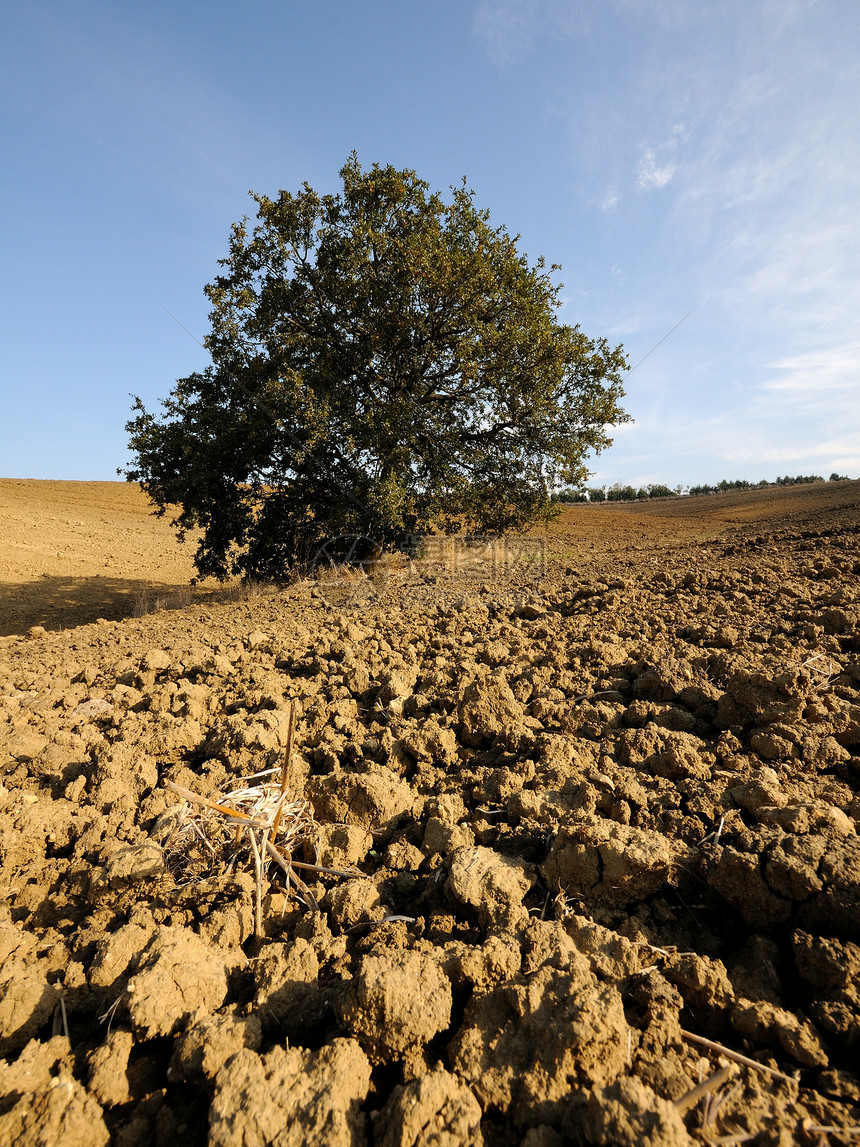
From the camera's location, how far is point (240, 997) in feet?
5.18

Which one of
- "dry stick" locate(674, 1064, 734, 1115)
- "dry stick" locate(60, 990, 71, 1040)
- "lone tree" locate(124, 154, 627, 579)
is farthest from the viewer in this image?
"lone tree" locate(124, 154, 627, 579)

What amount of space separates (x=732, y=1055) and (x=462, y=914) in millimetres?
804

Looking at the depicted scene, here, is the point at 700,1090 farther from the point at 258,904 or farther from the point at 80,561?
the point at 80,561

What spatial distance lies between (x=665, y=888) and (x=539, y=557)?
28.9ft

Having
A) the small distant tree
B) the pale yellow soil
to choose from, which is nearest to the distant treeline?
the small distant tree

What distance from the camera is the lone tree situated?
869cm

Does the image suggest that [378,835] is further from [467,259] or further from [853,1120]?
[467,259]

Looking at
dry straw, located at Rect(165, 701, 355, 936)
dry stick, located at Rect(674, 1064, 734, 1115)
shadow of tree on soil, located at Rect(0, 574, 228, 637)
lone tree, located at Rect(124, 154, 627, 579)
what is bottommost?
shadow of tree on soil, located at Rect(0, 574, 228, 637)

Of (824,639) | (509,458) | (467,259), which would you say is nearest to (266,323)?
(467,259)

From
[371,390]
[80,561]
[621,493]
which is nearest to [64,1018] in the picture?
[371,390]

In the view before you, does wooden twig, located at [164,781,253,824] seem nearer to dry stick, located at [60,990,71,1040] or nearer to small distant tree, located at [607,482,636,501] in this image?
dry stick, located at [60,990,71,1040]

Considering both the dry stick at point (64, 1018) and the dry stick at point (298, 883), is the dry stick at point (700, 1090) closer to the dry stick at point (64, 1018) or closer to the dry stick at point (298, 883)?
the dry stick at point (298, 883)

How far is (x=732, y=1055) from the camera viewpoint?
1.28m

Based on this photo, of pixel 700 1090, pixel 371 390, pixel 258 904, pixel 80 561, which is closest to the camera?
pixel 700 1090
